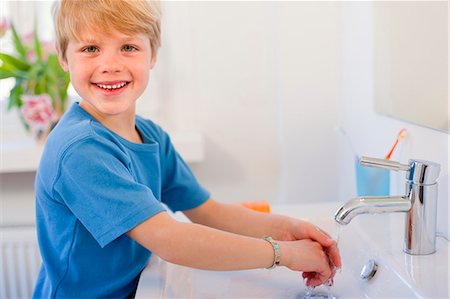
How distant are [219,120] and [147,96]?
21cm

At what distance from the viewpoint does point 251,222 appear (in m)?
1.05

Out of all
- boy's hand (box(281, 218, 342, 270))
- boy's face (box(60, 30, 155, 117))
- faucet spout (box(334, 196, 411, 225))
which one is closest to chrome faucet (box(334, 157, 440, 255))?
faucet spout (box(334, 196, 411, 225))

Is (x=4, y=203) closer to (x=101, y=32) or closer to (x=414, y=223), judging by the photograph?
(x=101, y=32)

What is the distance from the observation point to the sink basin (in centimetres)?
84

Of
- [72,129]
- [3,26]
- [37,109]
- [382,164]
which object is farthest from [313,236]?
[3,26]

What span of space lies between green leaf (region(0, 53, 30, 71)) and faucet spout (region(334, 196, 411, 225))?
1076 millimetres

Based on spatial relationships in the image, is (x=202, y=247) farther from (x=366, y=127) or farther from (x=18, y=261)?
(x=18, y=261)

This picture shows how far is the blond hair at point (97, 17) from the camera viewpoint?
88 centimetres

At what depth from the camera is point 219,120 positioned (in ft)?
5.07

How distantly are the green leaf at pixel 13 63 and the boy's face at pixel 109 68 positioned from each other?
0.65 meters

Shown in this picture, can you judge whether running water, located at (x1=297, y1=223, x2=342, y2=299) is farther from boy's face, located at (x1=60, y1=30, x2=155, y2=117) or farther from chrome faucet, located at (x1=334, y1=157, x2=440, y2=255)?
boy's face, located at (x1=60, y1=30, x2=155, y2=117)

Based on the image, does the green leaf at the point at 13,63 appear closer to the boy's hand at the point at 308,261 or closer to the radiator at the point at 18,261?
the radiator at the point at 18,261

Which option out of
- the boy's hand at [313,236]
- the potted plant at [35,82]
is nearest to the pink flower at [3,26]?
the potted plant at [35,82]

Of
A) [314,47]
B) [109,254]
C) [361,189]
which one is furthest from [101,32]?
[314,47]
